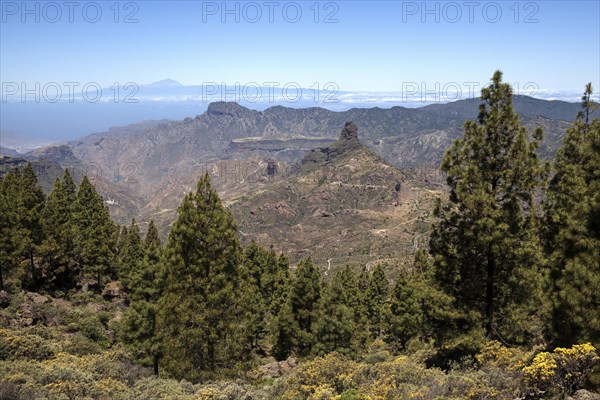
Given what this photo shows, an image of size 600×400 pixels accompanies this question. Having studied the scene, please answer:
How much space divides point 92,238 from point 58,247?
16.1 feet

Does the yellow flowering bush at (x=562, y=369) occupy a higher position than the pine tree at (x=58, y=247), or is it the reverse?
the yellow flowering bush at (x=562, y=369)

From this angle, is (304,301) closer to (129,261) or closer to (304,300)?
(304,300)

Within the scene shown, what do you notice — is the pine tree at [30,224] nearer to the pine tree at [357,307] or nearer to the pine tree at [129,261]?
the pine tree at [129,261]

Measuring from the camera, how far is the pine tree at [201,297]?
63.4 feet

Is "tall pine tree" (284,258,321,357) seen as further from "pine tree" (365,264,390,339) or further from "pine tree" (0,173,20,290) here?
"pine tree" (0,173,20,290)

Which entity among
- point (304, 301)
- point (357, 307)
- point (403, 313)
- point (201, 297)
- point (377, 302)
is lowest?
point (377, 302)

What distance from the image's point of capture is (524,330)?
1834 cm

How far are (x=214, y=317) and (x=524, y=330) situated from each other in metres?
13.3

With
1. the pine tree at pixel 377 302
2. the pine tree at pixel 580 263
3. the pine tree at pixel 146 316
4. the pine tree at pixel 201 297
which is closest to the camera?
the pine tree at pixel 580 263

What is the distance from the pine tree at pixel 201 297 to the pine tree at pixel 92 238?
33.4 m

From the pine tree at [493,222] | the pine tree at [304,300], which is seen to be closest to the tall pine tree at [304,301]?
the pine tree at [304,300]

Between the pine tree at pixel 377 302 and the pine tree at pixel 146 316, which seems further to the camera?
the pine tree at pixel 377 302

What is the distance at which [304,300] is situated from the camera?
35750 millimetres

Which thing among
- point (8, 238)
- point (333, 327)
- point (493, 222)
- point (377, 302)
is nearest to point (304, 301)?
point (333, 327)
